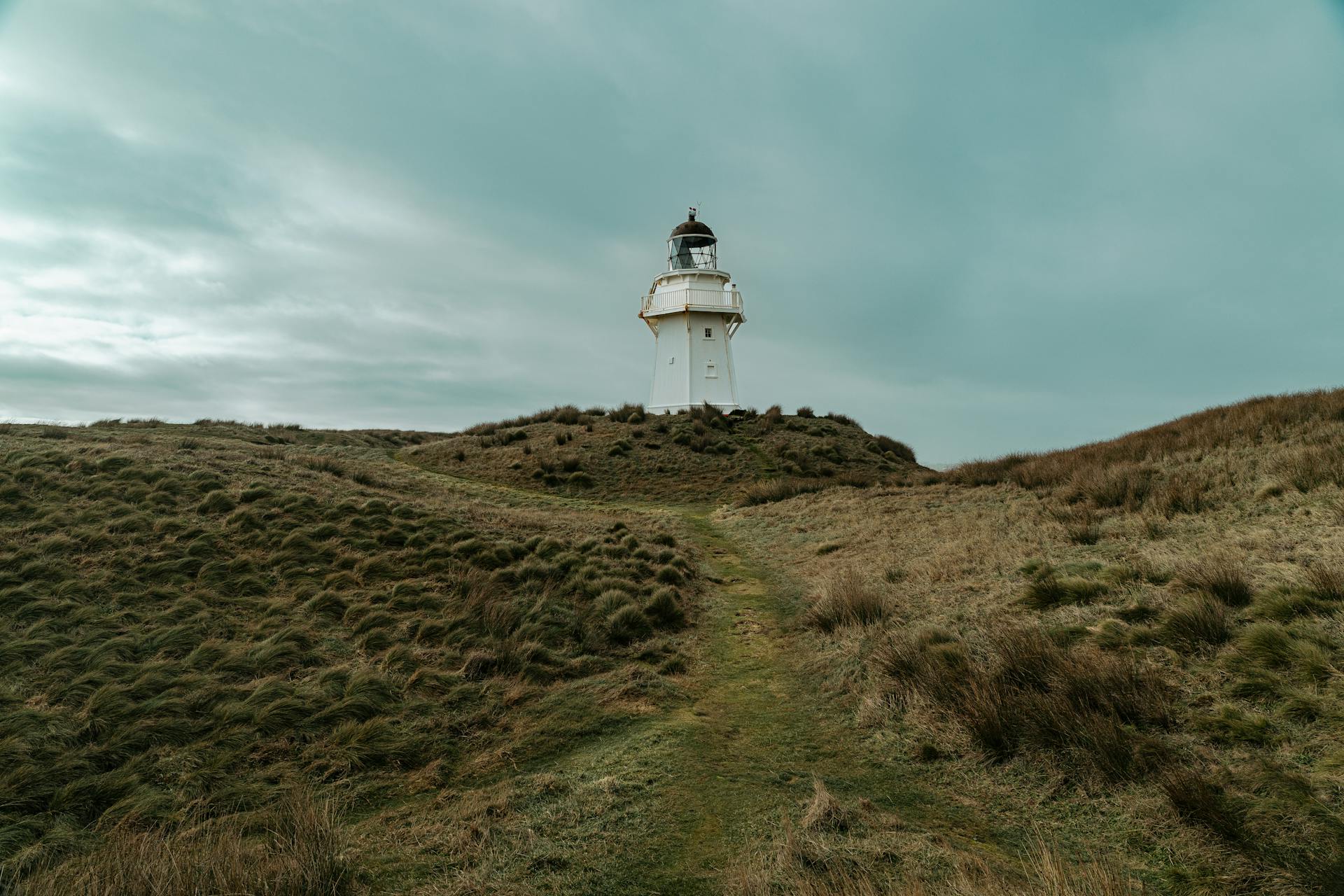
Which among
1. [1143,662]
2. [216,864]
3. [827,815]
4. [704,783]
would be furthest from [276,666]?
[1143,662]

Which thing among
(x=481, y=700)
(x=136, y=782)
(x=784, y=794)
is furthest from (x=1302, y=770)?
(x=136, y=782)

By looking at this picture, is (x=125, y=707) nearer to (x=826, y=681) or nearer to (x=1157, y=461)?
(x=826, y=681)

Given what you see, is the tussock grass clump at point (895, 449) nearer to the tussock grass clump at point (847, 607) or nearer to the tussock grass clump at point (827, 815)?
the tussock grass clump at point (847, 607)

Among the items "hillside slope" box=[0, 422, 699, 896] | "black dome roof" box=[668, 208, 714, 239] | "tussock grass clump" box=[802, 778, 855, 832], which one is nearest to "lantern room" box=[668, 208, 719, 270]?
"black dome roof" box=[668, 208, 714, 239]

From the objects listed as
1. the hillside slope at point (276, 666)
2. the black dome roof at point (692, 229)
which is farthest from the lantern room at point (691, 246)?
the hillside slope at point (276, 666)

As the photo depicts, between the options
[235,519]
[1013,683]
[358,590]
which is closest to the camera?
[1013,683]

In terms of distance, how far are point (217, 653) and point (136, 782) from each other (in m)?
2.40

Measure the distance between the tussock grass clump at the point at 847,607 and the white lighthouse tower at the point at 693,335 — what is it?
86.4 ft

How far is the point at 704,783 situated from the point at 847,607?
169 inches

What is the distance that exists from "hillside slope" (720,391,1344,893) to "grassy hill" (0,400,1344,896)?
0.03m

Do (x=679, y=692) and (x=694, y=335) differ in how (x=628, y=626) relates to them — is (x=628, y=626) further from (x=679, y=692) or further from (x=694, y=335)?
(x=694, y=335)

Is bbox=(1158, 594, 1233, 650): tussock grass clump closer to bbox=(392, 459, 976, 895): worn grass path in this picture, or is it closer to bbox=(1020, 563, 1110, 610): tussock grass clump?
bbox=(1020, 563, 1110, 610): tussock grass clump

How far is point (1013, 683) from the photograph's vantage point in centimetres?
610

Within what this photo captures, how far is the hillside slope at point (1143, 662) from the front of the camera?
4090 mm
